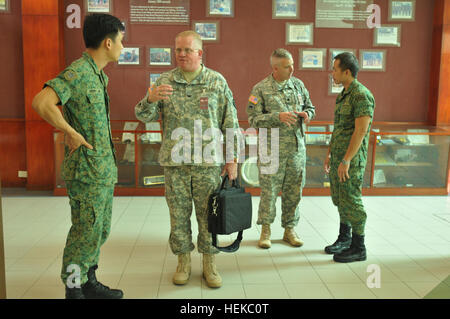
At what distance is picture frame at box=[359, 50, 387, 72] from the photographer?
20.3ft

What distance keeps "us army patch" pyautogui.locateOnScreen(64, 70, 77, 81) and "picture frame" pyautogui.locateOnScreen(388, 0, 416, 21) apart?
5.20 m

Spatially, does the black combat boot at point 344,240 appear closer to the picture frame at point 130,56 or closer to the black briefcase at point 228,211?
the black briefcase at point 228,211

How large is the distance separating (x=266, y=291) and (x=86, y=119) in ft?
5.37

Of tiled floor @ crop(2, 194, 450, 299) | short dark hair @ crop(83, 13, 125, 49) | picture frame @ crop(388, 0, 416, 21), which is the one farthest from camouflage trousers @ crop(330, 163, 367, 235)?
picture frame @ crop(388, 0, 416, 21)

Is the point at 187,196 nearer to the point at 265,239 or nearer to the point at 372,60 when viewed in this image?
the point at 265,239

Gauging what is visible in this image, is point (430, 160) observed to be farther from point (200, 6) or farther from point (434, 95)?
point (200, 6)

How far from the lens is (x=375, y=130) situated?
5.77 meters

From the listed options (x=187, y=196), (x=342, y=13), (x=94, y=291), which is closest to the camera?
(x=94, y=291)

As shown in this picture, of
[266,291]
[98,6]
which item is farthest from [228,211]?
[98,6]

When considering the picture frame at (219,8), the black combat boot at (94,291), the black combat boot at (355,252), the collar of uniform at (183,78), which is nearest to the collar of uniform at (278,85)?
the collar of uniform at (183,78)

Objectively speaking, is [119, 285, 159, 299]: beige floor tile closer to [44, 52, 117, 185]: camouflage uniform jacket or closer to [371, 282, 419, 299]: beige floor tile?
[44, 52, 117, 185]: camouflage uniform jacket

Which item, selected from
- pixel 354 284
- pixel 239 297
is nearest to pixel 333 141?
pixel 354 284

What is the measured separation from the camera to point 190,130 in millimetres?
2879

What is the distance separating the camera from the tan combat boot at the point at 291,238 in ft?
12.5
